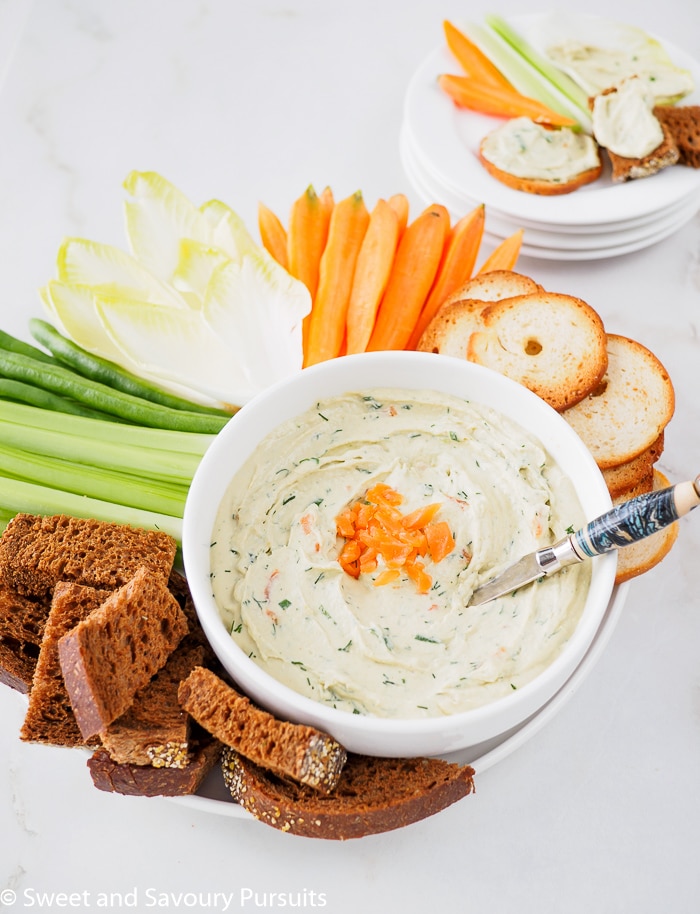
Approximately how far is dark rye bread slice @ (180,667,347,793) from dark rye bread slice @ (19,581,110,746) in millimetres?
330

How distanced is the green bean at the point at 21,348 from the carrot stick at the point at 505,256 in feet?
5.09

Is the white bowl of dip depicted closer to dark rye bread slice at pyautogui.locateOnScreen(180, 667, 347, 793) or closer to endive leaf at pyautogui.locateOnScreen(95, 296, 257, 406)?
dark rye bread slice at pyautogui.locateOnScreen(180, 667, 347, 793)

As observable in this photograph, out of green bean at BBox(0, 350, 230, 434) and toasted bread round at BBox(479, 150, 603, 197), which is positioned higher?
toasted bread round at BBox(479, 150, 603, 197)

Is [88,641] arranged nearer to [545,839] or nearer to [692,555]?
[545,839]

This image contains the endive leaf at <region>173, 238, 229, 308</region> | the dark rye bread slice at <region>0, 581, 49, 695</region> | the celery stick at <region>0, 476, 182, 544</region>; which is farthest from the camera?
the endive leaf at <region>173, 238, 229, 308</region>

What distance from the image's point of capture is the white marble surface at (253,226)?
253 centimetres

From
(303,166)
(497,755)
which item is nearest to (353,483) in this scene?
(497,755)

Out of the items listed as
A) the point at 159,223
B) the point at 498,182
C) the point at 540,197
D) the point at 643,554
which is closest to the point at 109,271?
the point at 159,223

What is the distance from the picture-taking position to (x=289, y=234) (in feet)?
11.0

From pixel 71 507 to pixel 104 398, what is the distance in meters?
0.40

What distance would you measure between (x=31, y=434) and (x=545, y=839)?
1.95m

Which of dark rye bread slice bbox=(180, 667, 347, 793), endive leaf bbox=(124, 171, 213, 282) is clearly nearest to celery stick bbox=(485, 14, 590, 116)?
endive leaf bbox=(124, 171, 213, 282)

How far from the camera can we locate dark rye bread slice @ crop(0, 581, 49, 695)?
7.94 ft

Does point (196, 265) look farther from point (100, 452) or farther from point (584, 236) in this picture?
point (584, 236)
